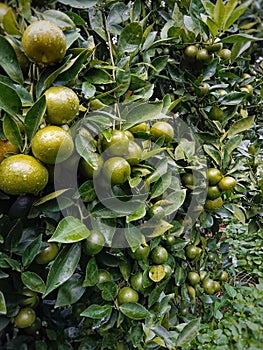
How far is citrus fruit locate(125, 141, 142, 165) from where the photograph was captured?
1.84ft

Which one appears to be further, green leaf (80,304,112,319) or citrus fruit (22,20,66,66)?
green leaf (80,304,112,319)

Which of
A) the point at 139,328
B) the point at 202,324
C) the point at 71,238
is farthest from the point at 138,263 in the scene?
the point at 202,324

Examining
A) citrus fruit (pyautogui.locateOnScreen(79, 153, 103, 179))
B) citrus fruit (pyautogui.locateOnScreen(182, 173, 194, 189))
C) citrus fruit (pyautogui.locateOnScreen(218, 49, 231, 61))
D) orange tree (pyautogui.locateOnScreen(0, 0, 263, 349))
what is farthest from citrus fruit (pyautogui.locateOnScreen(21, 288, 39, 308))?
citrus fruit (pyautogui.locateOnScreen(218, 49, 231, 61))

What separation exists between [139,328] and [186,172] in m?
0.36

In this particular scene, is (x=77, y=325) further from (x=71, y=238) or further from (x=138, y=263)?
(x=71, y=238)

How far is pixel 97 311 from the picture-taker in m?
0.60

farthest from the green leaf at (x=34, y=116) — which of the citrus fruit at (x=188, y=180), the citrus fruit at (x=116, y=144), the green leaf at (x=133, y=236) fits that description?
the citrus fruit at (x=188, y=180)

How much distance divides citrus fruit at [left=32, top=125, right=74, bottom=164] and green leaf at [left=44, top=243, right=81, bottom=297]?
0.44 feet

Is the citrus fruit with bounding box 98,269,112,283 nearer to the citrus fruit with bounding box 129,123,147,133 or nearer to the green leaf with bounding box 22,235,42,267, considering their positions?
the green leaf with bounding box 22,235,42,267

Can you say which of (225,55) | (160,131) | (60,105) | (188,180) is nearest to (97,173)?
(60,105)

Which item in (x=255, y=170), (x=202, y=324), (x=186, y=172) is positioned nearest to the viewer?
(x=186, y=172)

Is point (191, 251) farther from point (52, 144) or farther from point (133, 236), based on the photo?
point (52, 144)

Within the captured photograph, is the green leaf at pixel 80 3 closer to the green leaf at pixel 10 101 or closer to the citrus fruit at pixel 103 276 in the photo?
the green leaf at pixel 10 101

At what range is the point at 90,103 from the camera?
56 centimetres
